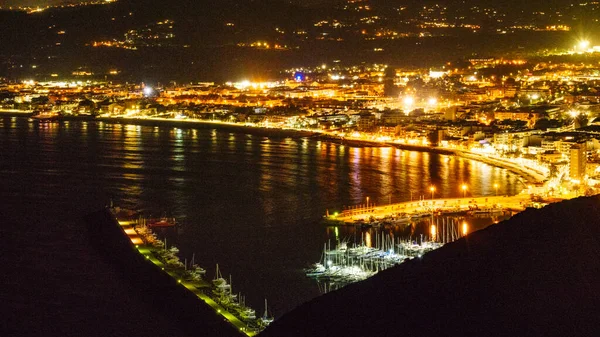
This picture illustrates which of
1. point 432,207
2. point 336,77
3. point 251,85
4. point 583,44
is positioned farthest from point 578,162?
point 583,44

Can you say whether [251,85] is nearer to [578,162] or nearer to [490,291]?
[578,162]

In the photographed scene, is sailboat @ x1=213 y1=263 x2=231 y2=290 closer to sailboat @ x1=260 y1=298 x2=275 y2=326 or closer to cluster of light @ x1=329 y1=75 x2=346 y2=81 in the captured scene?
sailboat @ x1=260 y1=298 x2=275 y2=326

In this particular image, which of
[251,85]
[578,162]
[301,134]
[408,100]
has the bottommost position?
[578,162]

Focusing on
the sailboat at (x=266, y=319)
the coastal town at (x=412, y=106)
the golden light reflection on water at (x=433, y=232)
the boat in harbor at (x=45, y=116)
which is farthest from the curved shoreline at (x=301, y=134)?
the sailboat at (x=266, y=319)

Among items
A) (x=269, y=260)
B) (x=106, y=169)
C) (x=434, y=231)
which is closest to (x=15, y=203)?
(x=106, y=169)

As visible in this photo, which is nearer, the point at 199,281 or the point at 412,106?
the point at 199,281

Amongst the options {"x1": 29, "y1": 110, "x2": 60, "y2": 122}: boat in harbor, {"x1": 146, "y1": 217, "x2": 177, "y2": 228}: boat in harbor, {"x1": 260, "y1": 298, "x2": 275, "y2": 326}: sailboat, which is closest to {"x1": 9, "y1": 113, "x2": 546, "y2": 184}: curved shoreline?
{"x1": 29, "y1": 110, "x2": 60, "y2": 122}: boat in harbor
